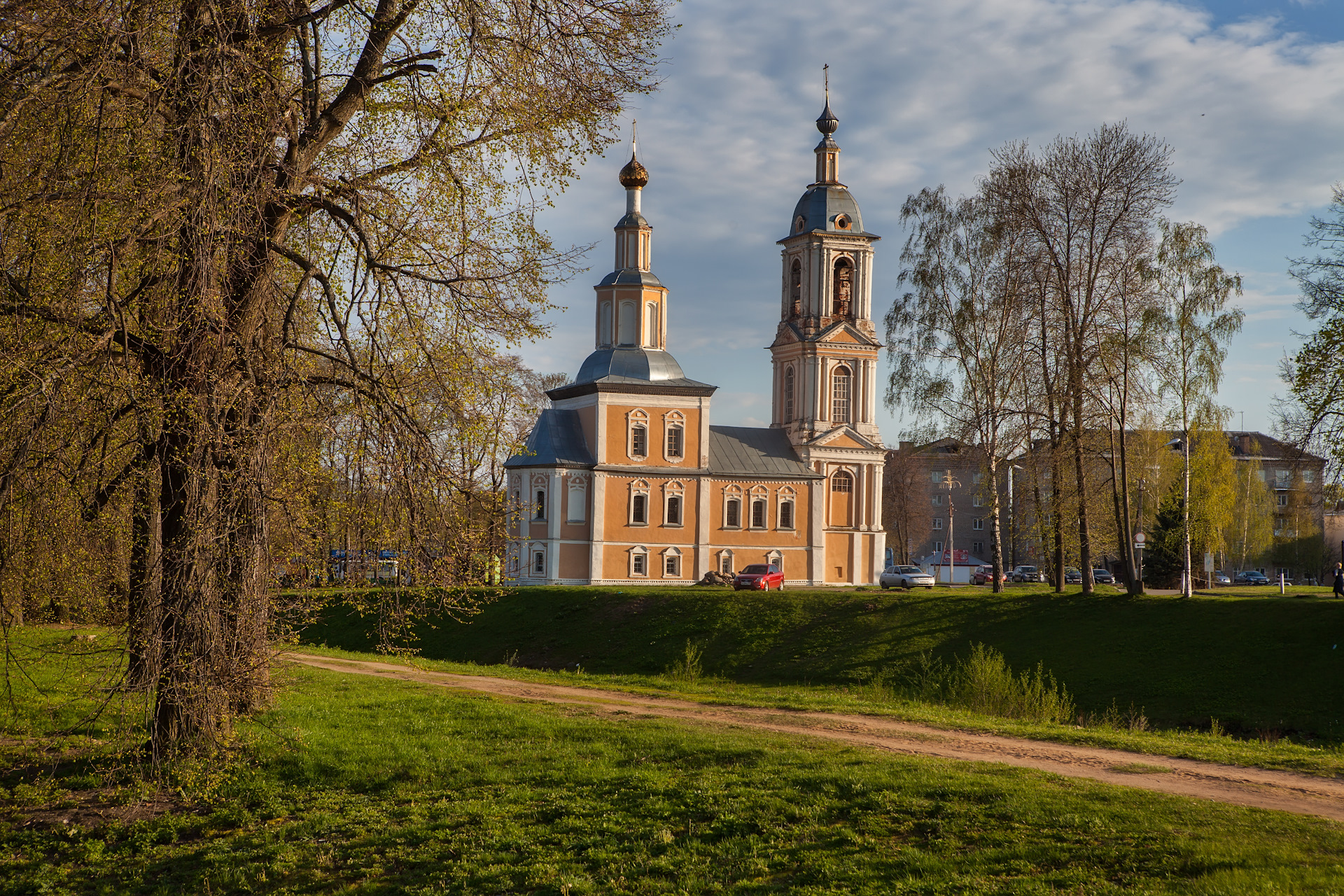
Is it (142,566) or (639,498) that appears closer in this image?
(142,566)

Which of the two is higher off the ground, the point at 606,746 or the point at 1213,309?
the point at 1213,309

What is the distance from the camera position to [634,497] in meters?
44.4

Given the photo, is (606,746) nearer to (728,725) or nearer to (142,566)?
(728,725)

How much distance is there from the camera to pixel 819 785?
34.0 ft

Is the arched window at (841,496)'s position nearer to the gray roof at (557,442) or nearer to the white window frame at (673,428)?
→ the white window frame at (673,428)

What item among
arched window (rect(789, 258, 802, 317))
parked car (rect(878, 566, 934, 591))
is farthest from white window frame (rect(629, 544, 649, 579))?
arched window (rect(789, 258, 802, 317))

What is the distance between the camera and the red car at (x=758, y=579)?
126ft

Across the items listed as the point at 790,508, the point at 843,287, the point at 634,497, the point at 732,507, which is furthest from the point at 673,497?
the point at 843,287

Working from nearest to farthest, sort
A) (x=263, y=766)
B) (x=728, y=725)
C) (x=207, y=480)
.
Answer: (x=207, y=480), (x=263, y=766), (x=728, y=725)

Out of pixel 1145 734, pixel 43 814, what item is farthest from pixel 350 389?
pixel 1145 734

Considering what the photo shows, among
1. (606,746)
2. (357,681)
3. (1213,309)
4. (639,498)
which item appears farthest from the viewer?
(639,498)

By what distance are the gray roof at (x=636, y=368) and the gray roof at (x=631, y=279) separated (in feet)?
9.59

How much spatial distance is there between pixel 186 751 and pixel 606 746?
175 inches

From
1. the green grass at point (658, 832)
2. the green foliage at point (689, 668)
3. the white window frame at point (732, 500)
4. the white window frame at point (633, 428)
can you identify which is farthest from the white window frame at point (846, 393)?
the green grass at point (658, 832)
